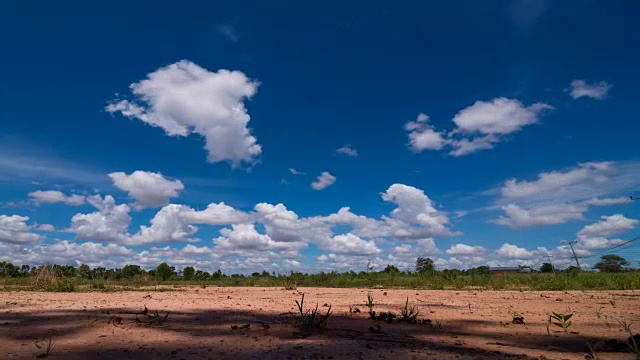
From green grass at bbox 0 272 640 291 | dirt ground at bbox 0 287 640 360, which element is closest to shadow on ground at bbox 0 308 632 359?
dirt ground at bbox 0 287 640 360

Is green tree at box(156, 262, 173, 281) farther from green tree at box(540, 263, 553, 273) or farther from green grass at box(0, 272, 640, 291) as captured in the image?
green tree at box(540, 263, 553, 273)

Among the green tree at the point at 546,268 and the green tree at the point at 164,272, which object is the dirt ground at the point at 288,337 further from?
the green tree at the point at 546,268

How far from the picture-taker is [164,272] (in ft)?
102

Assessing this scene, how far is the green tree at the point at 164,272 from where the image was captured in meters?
29.6

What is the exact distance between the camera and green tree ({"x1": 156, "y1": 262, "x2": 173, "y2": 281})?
2957 cm

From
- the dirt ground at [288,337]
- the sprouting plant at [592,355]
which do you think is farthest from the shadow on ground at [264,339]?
the sprouting plant at [592,355]

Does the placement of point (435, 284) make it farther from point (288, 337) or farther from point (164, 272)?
point (164, 272)

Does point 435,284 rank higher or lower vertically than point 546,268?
lower

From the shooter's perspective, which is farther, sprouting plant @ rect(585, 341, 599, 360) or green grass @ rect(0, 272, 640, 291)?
green grass @ rect(0, 272, 640, 291)

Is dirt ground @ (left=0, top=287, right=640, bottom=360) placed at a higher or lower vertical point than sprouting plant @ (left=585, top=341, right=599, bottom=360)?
lower

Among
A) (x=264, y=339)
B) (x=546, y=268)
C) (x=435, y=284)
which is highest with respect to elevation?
(x=546, y=268)

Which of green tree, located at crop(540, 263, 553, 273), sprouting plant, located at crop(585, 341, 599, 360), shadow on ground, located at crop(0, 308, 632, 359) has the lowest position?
shadow on ground, located at crop(0, 308, 632, 359)

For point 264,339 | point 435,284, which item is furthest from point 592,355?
point 435,284

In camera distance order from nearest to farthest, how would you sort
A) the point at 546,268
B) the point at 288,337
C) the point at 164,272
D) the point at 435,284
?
the point at 288,337, the point at 435,284, the point at 164,272, the point at 546,268
